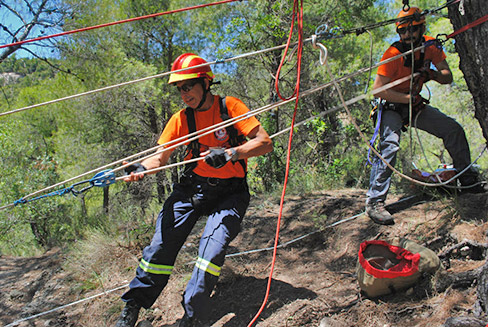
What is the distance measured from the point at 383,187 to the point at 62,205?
13.1 meters

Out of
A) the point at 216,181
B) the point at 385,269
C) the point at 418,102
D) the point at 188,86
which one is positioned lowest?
the point at 385,269

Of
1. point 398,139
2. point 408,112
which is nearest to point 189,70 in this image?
point 398,139

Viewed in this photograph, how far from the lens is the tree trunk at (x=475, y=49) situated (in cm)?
258

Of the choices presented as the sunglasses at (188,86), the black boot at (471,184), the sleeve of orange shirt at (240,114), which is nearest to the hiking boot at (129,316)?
the sleeve of orange shirt at (240,114)

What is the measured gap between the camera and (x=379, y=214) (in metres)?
3.69

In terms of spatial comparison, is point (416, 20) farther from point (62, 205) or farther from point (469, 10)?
point (62, 205)

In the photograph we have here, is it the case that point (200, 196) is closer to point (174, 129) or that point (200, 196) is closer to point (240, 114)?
point (174, 129)

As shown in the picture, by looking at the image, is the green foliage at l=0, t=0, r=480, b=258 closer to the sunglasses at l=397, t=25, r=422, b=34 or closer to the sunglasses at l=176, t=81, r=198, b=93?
A: the sunglasses at l=176, t=81, r=198, b=93

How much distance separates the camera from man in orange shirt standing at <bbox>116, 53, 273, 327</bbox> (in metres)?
2.78

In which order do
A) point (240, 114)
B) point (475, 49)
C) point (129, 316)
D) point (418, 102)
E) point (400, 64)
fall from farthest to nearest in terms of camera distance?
point (418, 102), point (400, 64), point (240, 114), point (129, 316), point (475, 49)

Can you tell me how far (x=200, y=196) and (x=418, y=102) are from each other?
2400mm

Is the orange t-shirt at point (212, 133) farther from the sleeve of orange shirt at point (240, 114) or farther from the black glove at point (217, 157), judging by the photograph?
the black glove at point (217, 157)

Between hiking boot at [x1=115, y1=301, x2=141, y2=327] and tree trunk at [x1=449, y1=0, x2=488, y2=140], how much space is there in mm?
3052

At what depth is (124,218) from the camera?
5918 mm
